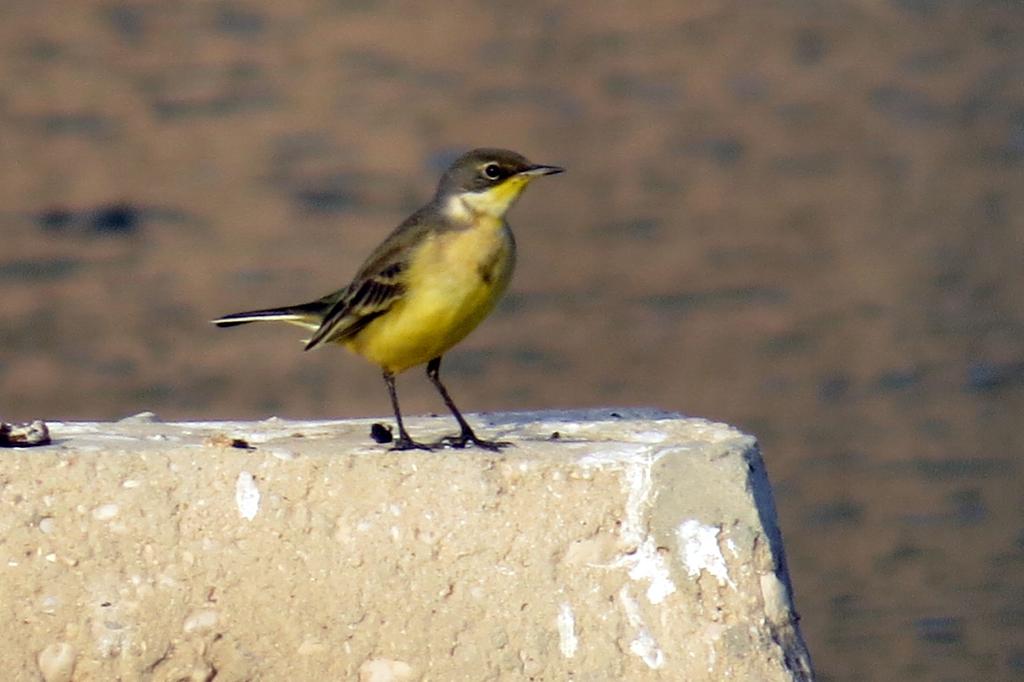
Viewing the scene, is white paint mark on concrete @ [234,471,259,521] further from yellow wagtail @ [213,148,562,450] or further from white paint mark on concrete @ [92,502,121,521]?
yellow wagtail @ [213,148,562,450]

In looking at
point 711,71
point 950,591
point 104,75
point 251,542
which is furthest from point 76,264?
point 251,542

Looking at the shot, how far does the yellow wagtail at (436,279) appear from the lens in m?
7.66

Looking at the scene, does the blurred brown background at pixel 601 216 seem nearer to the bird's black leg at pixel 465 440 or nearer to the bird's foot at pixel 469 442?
the bird's black leg at pixel 465 440

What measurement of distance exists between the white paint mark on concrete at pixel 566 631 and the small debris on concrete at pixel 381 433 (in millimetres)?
864

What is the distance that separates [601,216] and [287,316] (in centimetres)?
1003

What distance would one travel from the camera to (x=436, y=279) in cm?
768

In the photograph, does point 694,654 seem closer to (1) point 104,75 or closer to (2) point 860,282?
(2) point 860,282

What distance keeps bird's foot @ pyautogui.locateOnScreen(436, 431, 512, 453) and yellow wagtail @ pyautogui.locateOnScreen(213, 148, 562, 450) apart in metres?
0.02

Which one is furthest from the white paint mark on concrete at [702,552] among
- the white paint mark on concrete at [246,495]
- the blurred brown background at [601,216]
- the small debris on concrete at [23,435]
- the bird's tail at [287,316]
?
the blurred brown background at [601,216]

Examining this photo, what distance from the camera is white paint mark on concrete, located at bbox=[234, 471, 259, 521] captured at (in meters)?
6.47

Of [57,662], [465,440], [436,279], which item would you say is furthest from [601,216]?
[57,662]

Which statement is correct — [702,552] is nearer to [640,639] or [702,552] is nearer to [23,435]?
[640,639]

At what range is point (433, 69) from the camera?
1917 centimetres

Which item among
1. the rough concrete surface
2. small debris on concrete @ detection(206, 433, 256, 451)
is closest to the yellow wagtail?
small debris on concrete @ detection(206, 433, 256, 451)
